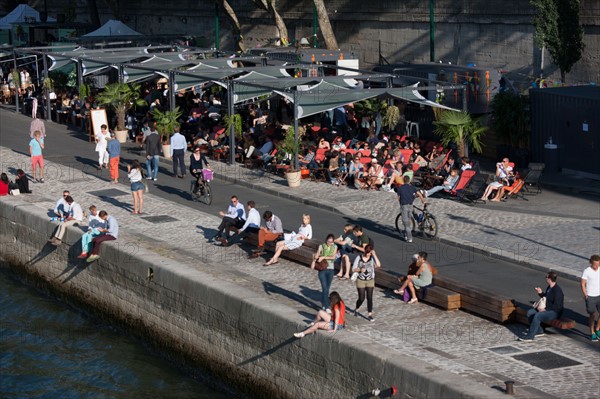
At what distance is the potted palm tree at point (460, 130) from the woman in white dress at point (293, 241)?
26.8ft

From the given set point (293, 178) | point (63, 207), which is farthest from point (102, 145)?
point (63, 207)

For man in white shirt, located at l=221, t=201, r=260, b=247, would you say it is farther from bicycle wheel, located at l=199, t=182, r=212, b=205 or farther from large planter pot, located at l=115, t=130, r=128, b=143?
large planter pot, located at l=115, t=130, r=128, b=143

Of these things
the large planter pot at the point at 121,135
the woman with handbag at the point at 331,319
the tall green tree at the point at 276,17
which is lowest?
the large planter pot at the point at 121,135

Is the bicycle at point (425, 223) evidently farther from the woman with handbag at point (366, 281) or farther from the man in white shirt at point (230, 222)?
the woman with handbag at point (366, 281)

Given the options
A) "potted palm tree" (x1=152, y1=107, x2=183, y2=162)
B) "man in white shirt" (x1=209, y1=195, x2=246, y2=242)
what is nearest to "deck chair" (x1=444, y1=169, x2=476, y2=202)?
"man in white shirt" (x1=209, y1=195, x2=246, y2=242)

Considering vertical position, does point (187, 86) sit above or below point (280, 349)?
above

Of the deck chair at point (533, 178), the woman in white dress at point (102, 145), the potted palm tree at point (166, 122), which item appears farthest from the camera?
the potted palm tree at point (166, 122)

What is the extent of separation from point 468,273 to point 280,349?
4.81 metres

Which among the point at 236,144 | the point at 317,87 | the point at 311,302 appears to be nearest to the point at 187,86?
the point at 236,144

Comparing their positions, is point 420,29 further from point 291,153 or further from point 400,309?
point 400,309

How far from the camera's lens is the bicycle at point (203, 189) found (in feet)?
93.9

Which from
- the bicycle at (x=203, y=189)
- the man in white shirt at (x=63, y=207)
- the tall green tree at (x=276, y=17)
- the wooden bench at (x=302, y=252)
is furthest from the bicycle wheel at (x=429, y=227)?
the tall green tree at (x=276, y=17)

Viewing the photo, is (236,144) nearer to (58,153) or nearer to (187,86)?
(187,86)

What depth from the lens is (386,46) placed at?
1946 inches
